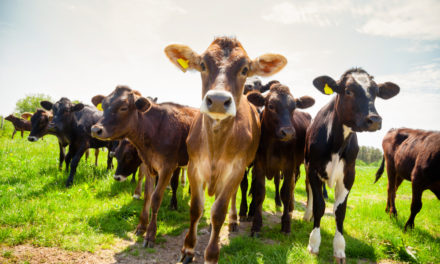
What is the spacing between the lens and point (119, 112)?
493 cm

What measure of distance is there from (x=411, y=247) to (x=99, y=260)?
522 centimetres

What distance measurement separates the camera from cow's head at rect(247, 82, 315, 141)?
4.52m

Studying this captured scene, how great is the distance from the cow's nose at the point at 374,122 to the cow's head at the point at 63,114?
803 centimetres

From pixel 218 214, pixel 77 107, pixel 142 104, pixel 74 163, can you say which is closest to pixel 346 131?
pixel 218 214

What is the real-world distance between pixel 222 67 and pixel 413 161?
5.97 m

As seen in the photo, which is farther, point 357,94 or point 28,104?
point 28,104

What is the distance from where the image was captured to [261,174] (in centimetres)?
501

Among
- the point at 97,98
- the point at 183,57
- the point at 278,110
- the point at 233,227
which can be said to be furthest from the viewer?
the point at 97,98

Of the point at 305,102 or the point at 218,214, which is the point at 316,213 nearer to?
the point at 218,214

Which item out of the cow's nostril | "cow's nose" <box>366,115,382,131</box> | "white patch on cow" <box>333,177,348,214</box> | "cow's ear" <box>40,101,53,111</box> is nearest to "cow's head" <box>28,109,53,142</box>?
"cow's ear" <box>40,101,53,111</box>

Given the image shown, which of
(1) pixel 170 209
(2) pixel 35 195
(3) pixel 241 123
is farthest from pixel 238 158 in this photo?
(2) pixel 35 195

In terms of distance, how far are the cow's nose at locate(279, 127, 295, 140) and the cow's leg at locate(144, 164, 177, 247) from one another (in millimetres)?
2129

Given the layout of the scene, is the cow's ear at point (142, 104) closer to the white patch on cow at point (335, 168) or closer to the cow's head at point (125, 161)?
the cow's head at point (125, 161)

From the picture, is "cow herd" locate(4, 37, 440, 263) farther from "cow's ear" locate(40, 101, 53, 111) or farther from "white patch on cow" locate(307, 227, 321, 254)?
"cow's ear" locate(40, 101, 53, 111)
